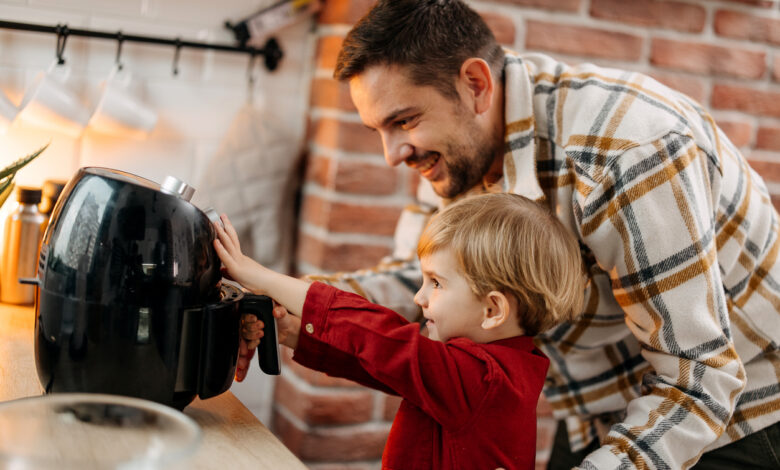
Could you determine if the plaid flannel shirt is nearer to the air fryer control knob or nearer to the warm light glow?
the air fryer control knob

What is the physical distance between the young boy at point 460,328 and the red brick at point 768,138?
1057 millimetres

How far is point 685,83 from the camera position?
5.65 feet

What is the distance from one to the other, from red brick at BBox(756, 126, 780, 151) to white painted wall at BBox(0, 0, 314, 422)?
103cm

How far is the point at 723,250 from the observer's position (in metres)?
1.08

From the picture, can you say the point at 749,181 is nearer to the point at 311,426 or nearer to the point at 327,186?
the point at 327,186

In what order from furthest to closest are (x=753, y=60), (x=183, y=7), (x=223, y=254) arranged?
(x=753, y=60) → (x=183, y=7) → (x=223, y=254)

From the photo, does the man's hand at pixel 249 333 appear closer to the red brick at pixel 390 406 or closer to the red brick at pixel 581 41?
the red brick at pixel 390 406

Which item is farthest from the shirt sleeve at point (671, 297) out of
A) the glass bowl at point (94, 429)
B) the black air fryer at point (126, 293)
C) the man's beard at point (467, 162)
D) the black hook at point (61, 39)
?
the black hook at point (61, 39)

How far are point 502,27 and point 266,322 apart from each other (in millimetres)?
981

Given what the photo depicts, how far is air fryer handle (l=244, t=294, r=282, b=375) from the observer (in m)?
0.80

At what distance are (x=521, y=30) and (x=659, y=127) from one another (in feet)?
2.20

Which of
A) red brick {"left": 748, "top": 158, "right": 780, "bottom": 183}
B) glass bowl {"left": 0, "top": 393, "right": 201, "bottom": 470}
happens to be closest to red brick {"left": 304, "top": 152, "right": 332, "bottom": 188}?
red brick {"left": 748, "top": 158, "right": 780, "bottom": 183}

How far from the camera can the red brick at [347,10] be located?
1474mm

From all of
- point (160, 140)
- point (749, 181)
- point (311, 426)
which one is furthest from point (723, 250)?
point (160, 140)
